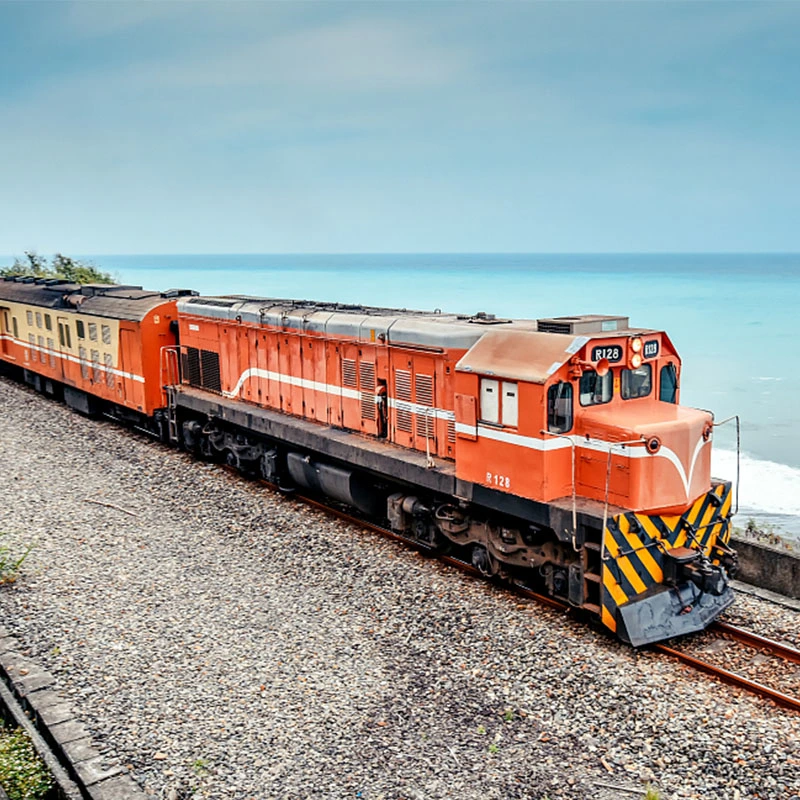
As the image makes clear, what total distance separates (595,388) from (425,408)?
95.8 inches

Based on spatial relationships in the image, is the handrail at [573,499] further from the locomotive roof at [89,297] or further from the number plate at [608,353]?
the locomotive roof at [89,297]

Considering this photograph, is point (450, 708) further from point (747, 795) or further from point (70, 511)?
point (70, 511)

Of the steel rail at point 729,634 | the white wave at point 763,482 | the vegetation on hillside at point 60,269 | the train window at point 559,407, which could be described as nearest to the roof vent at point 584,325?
the train window at point 559,407

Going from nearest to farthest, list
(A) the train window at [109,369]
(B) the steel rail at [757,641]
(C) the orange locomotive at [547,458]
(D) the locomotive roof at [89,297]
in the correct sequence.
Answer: (B) the steel rail at [757,641] → (C) the orange locomotive at [547,458] → (D) the locomotive roof at [89,297] → (A) the train window at [109,369]

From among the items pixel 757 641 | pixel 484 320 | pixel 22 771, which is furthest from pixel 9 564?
pixel 757 641

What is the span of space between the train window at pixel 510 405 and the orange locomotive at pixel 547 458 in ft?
0.06

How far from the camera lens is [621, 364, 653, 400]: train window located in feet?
26.8

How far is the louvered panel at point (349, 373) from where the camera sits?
36.2 feet

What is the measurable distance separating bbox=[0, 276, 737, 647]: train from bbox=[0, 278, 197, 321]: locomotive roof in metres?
2.76

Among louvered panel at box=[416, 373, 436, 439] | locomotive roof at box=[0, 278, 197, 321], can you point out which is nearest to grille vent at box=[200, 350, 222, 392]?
locomotive roof at box=[0, 278, 197, 321]

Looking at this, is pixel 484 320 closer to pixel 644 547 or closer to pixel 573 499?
pixel 573 499

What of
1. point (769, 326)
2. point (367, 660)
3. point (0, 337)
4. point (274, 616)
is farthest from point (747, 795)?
point (769, 326)

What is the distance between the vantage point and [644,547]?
299 inches

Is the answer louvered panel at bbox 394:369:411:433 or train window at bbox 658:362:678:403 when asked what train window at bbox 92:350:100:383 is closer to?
louvered panel at bbox 394:369:411:433
